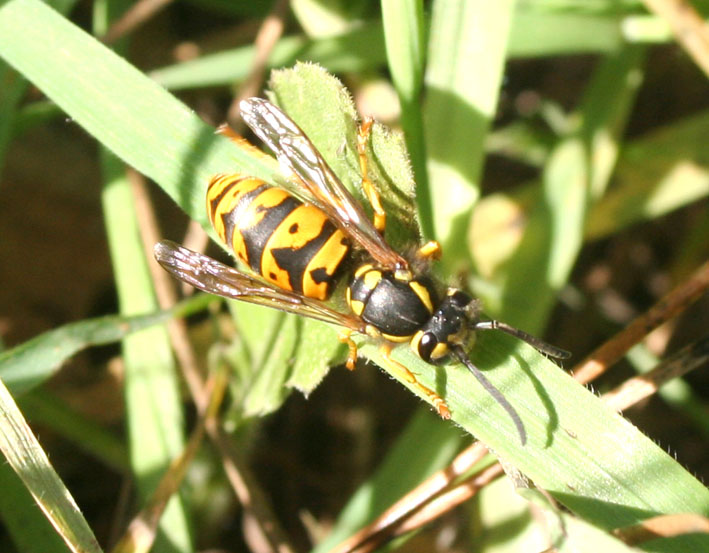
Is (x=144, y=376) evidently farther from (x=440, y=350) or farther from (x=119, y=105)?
(x=440, y=350)

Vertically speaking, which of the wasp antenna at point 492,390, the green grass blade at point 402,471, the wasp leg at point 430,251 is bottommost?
the green grass blade at point 402,471

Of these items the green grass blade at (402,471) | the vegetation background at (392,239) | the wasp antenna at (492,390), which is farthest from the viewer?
the green grass blade at (402,471)

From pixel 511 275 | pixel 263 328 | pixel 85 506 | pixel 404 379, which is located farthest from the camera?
pixel 85 506

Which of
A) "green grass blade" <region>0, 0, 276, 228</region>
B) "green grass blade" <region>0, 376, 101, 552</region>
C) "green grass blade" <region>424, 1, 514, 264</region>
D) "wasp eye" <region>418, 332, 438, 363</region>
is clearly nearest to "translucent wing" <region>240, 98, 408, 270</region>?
"green grass blade" <region>0, 0, 276, 228</region>

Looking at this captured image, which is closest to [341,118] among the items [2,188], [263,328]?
[263,328]

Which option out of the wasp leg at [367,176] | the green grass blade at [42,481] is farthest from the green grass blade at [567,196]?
the green grass blade at [42,481]

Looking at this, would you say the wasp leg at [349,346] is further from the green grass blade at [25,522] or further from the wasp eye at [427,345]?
the green grass blade at [25,522]

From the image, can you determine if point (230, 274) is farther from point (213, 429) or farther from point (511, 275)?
point (511, 275)
